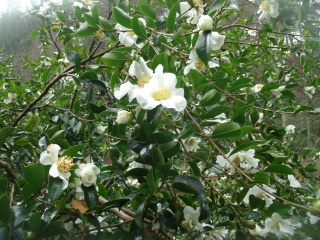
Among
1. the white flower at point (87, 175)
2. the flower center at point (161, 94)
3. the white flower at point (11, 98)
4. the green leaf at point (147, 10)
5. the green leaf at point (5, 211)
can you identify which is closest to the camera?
the green leaf at point (5, 211)

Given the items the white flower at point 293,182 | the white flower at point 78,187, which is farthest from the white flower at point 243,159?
the white flower at point 78,187

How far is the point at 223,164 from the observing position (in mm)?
930

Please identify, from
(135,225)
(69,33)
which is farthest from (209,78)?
(69,33)

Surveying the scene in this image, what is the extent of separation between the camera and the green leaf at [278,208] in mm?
747

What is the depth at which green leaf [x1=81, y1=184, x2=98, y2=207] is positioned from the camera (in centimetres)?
78

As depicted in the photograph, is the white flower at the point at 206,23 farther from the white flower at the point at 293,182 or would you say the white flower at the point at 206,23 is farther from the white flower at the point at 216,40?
the white flower at the point at 293,182

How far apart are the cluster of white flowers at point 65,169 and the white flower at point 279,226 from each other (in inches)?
17.1

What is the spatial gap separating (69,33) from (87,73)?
0.58 meters

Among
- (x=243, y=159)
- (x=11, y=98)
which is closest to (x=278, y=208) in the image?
(x=243, y=159)

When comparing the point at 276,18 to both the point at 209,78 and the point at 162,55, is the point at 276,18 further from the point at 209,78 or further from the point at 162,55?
the point at 162,55

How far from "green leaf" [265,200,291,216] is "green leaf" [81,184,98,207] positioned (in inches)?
16.1

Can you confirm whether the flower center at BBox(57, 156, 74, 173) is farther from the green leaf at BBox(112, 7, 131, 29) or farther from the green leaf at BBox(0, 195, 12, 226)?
the green leaf at BBox(112, 7, 131, 29)

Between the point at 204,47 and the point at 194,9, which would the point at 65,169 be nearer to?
the point at 204,47

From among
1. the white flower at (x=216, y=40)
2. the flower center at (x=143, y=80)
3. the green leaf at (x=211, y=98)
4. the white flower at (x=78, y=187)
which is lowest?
the white flower at (x=78, y=187)
